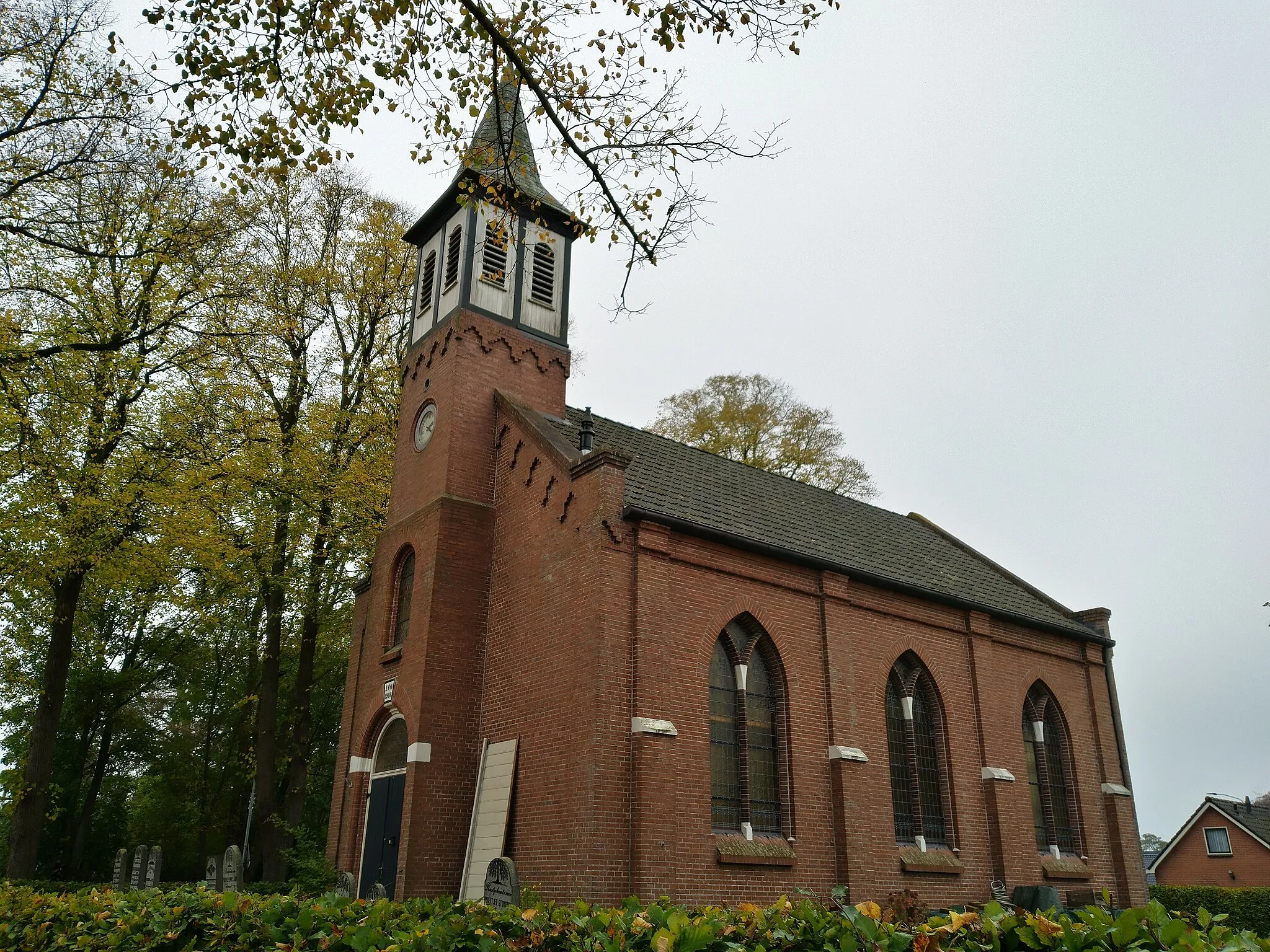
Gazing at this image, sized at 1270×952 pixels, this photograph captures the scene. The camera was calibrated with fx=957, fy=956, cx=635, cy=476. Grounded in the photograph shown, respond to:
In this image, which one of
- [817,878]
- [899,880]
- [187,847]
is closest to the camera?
[817,878]

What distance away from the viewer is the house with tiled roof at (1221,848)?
38688mm

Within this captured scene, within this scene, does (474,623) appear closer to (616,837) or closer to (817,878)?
(616,837)

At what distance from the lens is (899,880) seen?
16375 millimetres

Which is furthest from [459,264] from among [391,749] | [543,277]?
[391,749]

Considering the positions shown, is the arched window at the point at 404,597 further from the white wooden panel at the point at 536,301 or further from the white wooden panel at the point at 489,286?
the white wooden panel at the point at 536,301

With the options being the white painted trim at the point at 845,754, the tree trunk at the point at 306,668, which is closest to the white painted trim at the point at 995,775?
the white painted trim at the point at 845,754

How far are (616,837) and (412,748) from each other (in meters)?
4.01

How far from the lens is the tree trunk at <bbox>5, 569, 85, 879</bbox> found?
58.6ft

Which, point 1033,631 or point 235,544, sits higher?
point 235,544

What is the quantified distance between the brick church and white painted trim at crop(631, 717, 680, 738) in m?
0.06

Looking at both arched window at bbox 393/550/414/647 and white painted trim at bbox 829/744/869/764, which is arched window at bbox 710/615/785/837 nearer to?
white painted trim at bbox 829/744/869/764

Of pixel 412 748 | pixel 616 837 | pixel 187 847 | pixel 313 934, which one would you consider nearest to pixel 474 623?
pixel 412 748

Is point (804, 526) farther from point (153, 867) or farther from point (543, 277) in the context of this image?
point (153, 867)

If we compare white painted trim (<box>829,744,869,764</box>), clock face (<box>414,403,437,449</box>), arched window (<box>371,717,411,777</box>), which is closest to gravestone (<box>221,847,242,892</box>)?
arched window (<box>371,717,411,777</box>)
